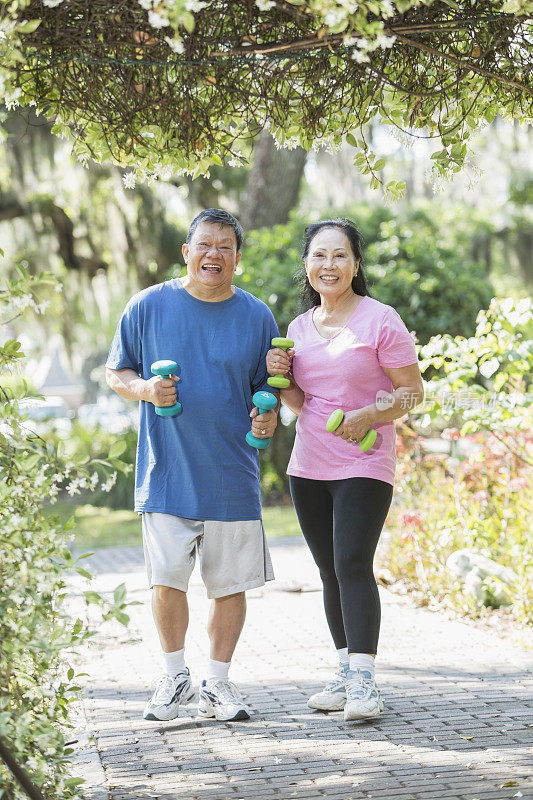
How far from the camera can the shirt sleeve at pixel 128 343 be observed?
3980mm

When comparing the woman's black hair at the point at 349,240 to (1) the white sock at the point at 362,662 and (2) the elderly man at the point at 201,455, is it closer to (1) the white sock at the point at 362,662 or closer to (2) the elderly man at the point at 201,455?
(2) the elderly man at the point at 201,455

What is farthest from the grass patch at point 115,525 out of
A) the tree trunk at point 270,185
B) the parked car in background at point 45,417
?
the tree trunk at point 270,185

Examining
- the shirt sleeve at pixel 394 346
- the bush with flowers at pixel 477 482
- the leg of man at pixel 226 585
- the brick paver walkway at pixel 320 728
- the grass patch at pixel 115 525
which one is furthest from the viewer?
the grass patch at pixel 115 525

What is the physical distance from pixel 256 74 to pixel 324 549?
75.4 inches

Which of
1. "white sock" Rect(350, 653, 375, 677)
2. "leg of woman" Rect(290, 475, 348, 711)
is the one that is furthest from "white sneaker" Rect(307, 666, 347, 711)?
"white sock" Rect(350, 653, 375, 677)

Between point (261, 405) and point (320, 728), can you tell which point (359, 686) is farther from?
point (261, 405)

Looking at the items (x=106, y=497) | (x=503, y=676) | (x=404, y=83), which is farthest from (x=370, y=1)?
(x=106, y=497)

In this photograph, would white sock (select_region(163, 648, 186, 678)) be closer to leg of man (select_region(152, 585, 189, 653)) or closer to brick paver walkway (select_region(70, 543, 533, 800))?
leg of man (select_region(152, 585, 189, 653))

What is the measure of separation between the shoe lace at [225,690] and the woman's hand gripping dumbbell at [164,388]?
3.78 feet

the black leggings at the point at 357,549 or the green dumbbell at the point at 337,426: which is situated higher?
the green dumbbell at the point at 337,426

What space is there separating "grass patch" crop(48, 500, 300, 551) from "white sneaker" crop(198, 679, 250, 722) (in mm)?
5137

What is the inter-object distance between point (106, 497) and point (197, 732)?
10.3 m

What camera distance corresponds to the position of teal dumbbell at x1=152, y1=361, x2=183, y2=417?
3684 millimetres

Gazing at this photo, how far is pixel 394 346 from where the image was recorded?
12.4 ft
